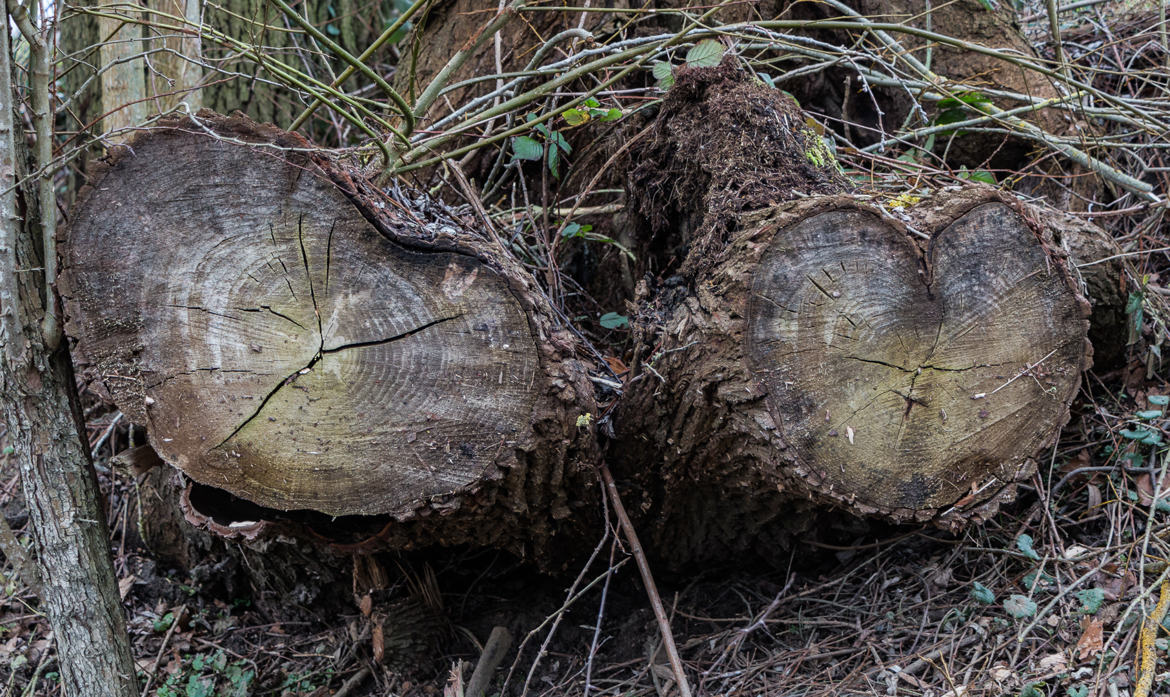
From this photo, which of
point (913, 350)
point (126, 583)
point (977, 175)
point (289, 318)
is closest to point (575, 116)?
point (289, 318)

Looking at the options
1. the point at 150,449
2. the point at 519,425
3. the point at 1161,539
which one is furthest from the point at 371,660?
the point at 1161,539

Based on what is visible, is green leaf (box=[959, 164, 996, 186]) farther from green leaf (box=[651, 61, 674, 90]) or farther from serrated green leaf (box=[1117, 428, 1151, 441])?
green leaf (box=[651, 61, 674, 90])

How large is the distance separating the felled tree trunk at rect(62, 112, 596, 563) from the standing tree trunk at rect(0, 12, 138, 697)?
288 mm

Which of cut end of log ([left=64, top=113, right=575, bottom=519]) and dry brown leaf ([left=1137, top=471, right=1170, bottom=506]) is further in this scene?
dry brown leaf ([left=1137, top=471, right=1170, bottom=506])

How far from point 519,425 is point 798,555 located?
1.23 meters

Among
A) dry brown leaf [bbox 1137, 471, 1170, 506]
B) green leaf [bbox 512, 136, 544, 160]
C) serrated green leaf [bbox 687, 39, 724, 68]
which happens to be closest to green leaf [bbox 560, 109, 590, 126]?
green leaf [bbox 512, 136, 544, 160]

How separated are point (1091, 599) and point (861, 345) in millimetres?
880

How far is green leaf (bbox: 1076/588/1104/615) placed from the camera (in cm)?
196

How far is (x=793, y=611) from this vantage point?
8.21ft

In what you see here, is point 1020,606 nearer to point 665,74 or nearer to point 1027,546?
point 1027,546

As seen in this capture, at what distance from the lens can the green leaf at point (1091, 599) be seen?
6.44 feet

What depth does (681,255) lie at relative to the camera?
8.23 feet

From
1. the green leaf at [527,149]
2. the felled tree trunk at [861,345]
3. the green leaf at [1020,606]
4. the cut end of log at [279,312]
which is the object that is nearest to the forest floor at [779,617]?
the green leaf at [1020,606]

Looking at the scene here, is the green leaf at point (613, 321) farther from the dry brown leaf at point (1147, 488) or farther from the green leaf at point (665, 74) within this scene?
the dry brown leaf at point (1147, 488)
